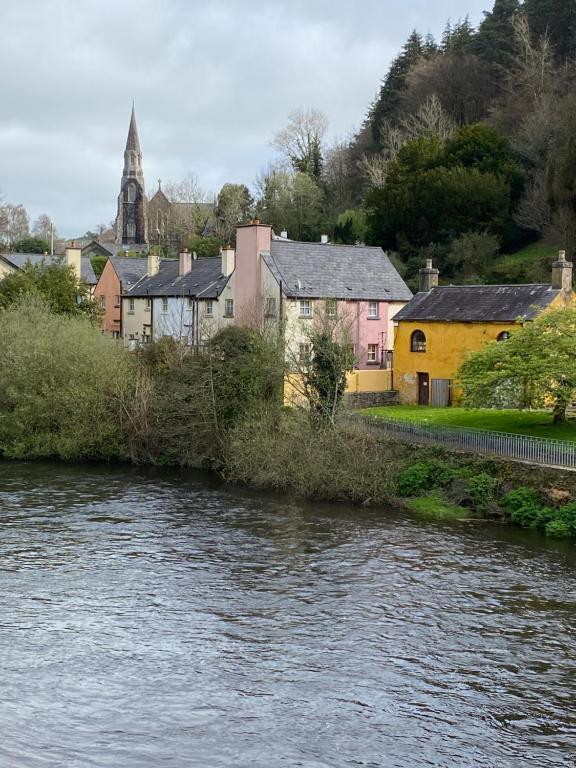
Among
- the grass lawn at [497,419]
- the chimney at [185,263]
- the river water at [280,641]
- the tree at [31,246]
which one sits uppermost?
the tree at [31,246]

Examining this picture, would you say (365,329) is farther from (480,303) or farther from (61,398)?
(61,398)

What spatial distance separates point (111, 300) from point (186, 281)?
9635 millimetres

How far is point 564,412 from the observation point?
110 ft

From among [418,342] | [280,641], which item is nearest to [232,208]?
[418,342]

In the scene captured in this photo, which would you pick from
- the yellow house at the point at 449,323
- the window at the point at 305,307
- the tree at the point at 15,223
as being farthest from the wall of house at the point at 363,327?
the tree at the point at 15,223

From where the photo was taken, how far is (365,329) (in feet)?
161

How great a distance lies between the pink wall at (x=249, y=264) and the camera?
47656 mm

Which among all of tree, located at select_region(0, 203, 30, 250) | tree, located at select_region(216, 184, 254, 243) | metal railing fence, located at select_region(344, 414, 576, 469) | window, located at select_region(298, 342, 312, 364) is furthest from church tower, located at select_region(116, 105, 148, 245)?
metal railing fence, located at select_region(344, 414, 576, 469)

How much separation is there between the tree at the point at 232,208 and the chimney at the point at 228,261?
29328mm

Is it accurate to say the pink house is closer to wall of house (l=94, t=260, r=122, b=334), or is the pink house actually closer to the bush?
the bush

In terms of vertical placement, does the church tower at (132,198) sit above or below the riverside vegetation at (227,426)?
above

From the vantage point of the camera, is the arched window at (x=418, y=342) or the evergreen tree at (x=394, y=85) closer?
the arched window at (x=418, y=342)

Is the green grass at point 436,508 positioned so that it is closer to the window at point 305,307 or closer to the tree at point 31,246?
the window at point 305,307

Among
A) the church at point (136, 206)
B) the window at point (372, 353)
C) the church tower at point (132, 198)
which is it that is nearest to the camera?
the window at point (372, 353)
